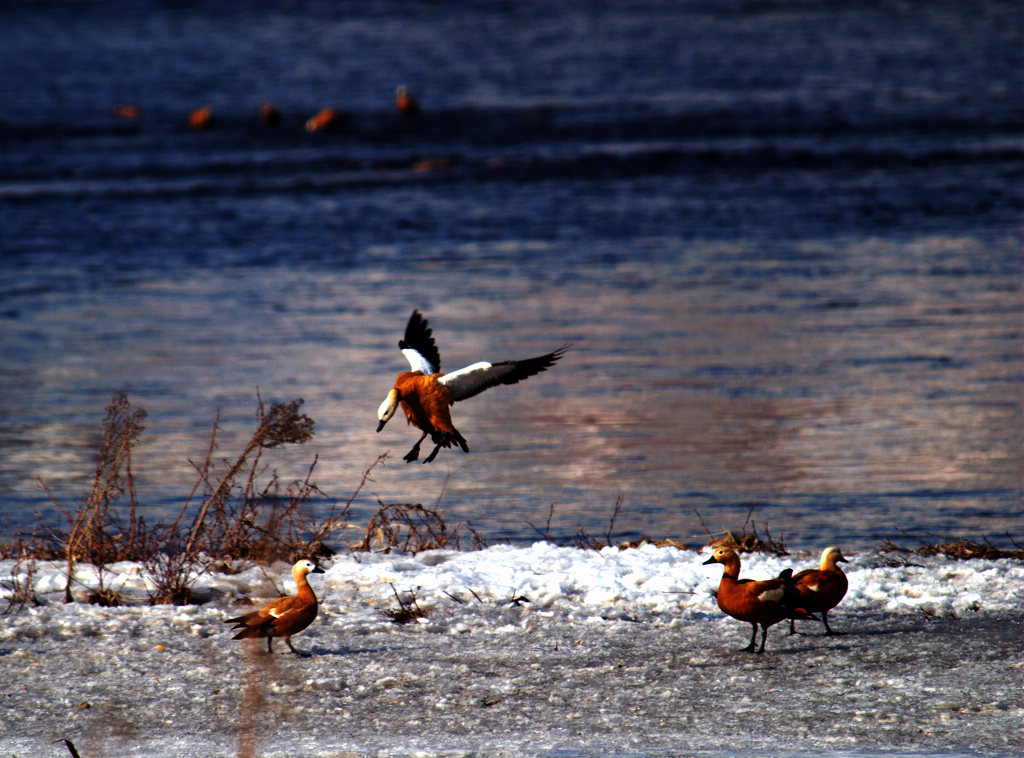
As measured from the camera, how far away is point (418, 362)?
585cm

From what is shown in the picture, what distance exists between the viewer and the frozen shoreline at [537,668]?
5.80 meters

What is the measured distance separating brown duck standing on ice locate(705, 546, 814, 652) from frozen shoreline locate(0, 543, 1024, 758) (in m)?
0.26

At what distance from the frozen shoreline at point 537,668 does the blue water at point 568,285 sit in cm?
139

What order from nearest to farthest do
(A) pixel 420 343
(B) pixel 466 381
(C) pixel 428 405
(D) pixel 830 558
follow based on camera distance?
(C) pixel 428 405, (B) pixel 466 381, (A) pixel 420 343, (D) pixel 830 558

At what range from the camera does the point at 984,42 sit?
1965 inches

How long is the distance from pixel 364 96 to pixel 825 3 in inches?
1203

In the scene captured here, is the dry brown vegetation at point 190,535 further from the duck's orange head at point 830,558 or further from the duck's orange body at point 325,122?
the duck's orange body at point 325,122

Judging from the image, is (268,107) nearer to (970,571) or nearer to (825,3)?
(970,571)

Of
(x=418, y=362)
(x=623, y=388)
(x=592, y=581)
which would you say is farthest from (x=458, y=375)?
(x=623, y=388)

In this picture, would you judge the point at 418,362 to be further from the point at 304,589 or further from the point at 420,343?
the point at 304,589

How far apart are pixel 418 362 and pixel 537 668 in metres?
1.78

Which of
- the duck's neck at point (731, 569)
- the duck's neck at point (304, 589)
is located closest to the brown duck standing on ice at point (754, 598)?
the duck's neck at point (731, 569)

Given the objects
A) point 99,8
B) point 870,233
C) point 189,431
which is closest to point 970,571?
point 189,431

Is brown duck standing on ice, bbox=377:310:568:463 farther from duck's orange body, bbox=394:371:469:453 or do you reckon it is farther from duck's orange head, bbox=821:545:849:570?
duck's orange head, bbox=821:545:849:570
